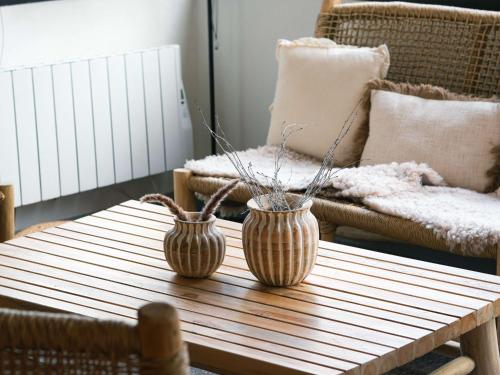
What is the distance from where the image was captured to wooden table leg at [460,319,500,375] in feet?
6.75

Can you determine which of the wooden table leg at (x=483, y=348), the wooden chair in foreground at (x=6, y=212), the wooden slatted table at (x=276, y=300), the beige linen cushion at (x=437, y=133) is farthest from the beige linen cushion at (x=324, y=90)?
the wooden table leg at (x=483, y=348)

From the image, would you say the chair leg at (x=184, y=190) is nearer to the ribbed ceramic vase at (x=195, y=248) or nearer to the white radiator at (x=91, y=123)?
the white radiator at (x=91, y=123)

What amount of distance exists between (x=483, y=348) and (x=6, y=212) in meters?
1.29

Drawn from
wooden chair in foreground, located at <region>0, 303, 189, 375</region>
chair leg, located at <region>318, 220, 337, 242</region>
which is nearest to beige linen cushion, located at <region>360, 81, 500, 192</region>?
chair leg, located at <region>318, 220, 337, 242</region>

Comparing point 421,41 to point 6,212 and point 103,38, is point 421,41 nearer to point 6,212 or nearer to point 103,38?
point 103,38

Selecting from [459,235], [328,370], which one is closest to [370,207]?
[459,235]

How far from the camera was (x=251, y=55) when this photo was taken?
407 centimetres

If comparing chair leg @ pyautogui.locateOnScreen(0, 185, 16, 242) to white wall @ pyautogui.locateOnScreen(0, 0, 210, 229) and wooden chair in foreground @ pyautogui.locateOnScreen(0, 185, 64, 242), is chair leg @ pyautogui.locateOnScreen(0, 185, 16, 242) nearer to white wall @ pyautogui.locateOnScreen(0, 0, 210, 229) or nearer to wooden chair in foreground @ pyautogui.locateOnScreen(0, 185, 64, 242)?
wooden chair in foreground @ pyautogui.locateOnScreen(0, 185, 64, 242)

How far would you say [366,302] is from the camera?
1.92 metres

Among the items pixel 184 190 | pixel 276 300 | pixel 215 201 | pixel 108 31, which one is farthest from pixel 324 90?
pixel 276 300

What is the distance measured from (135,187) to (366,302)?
87.5 inches

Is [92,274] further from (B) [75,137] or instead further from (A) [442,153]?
(B) [75,137]

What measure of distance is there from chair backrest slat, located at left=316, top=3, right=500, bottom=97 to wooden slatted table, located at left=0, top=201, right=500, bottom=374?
1153mm

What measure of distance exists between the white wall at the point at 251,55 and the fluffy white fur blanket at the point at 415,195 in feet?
2.96
